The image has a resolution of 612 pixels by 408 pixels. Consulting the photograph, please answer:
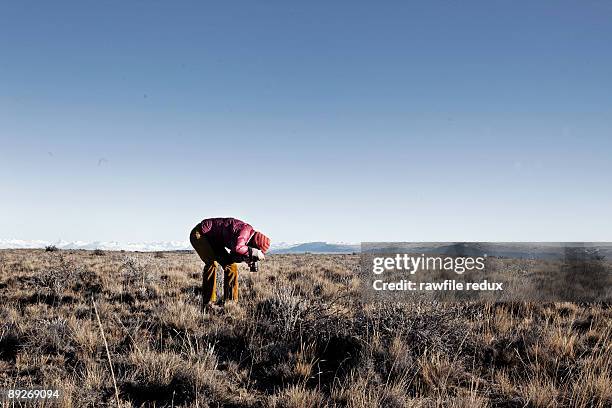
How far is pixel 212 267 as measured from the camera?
672 cm

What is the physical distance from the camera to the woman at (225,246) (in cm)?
660

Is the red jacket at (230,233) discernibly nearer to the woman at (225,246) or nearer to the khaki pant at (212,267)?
the woman at (225,246)

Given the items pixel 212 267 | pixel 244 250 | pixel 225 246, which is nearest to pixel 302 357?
pixel 244 250

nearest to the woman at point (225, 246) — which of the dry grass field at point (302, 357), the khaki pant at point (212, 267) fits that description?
the khaki pant at point (212, 267)

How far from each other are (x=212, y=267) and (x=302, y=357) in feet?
9.54

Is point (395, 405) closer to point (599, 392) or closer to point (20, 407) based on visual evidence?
point (599, 392)

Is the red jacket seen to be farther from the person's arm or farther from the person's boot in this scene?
the person's boot

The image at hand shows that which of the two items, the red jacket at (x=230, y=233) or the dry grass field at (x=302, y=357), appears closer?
the dry grass field at (x=302, y=357)

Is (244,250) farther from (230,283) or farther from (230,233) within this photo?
(230,283)

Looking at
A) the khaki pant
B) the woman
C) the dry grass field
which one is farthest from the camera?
the khaki pant

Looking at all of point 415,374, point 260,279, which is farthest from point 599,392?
point 260,279

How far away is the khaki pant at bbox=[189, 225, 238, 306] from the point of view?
6.76m

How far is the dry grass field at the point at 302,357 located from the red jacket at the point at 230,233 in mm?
992

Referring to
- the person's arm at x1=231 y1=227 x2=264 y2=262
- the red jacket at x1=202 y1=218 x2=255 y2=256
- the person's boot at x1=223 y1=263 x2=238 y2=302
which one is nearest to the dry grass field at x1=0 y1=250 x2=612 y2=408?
the person's boot at x1=223 y1=263 x2=238 y2=302
